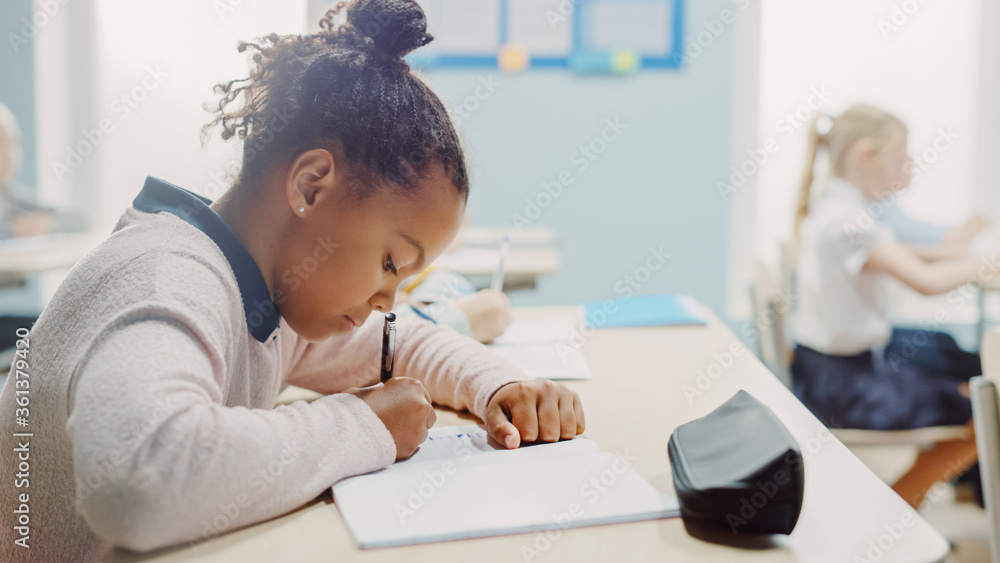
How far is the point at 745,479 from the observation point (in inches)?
20.5

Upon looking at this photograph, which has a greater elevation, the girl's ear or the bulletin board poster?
the bulletin board poster

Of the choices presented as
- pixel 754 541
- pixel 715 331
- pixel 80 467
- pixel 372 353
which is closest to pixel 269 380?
pixel 372 353

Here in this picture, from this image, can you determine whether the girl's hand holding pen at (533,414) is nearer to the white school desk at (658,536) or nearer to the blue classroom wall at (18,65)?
the white school desk at (658,536)

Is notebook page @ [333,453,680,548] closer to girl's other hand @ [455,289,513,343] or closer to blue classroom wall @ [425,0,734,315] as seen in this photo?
girl's other hand @ [455,289,513,343]

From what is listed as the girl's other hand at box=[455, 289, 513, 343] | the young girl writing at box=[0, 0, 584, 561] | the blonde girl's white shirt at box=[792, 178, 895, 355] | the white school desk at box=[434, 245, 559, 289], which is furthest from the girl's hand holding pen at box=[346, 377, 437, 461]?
the blonde girl's white shirt at box=[792, 178, 895, 355]

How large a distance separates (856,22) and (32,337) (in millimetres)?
3114

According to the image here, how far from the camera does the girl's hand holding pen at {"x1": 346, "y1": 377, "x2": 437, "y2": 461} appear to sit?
676mm

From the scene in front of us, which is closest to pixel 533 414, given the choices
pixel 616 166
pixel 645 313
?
pixel 645 313

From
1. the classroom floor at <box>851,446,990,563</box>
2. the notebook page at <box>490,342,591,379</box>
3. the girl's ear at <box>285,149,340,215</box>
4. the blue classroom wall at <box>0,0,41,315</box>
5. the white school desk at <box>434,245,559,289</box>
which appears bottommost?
the classroom floor at <box>851,446,990,563</box>

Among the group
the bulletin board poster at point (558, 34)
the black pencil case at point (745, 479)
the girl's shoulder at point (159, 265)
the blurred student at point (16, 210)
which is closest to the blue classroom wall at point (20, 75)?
the blurred student at point (16, 210)

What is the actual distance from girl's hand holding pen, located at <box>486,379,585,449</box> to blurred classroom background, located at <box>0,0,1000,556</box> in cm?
215

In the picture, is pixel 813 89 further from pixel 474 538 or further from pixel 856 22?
pixel 474 538

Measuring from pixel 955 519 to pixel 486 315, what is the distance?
1517 millimetres

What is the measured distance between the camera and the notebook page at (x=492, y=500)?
54cm
